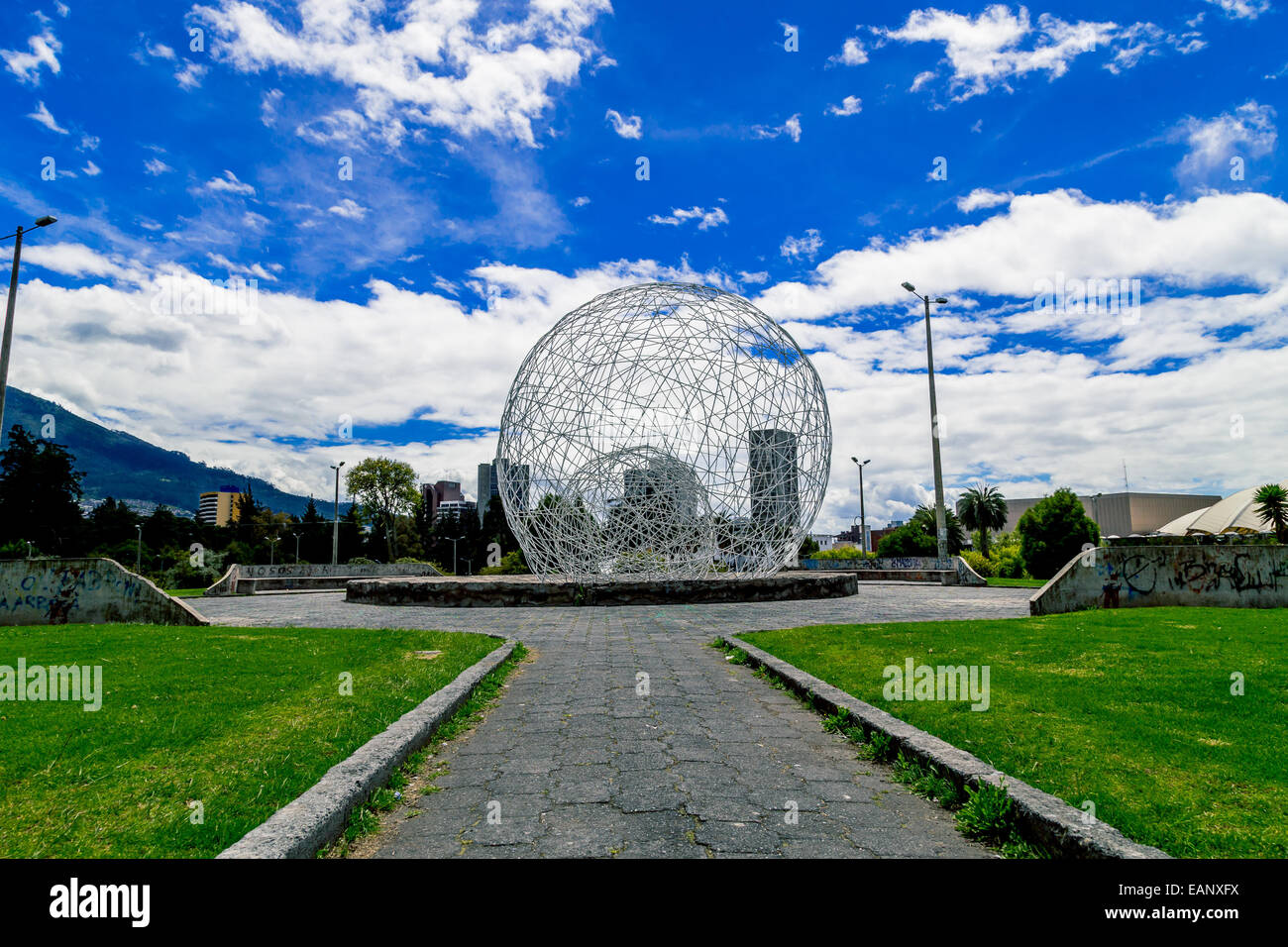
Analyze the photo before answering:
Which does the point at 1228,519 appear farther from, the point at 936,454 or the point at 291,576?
the point at 291,576

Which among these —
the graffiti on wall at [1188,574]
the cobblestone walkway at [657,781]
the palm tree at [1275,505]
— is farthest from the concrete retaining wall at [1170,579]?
the palm tree at [1275,505]

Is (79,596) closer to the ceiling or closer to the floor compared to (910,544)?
closer to the ceiling

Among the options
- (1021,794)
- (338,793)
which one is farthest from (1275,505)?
(338,793)

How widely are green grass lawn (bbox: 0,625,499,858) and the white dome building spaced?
63.5 metres

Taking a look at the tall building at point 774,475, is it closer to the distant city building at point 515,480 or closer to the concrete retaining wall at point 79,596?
the distant city building at point 515,480

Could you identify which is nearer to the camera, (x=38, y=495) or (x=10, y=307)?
(x=10, y=307)

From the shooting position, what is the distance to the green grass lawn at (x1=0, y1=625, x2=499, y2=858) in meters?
3.20

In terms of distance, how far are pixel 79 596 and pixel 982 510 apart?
5902 centimetres

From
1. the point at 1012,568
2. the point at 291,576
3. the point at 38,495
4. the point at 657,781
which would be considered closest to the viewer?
the point at 657,781

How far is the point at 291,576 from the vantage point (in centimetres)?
3066

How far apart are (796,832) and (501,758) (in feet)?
7.15

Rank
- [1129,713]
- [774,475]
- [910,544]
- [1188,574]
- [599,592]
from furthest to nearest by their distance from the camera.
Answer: [910,544], [774,475], [599,592], [1188,574], [1129,713]
